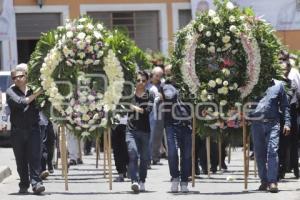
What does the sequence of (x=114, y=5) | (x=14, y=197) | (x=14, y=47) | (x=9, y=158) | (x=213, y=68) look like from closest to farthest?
(x=14, y=197)
(x=213, y=68)
(x=9, y=158)
(x=14, y=47)
(x=114, y=5)

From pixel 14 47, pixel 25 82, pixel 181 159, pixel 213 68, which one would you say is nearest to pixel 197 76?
pixel 213 68

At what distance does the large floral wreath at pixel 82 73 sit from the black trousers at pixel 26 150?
0.67 m

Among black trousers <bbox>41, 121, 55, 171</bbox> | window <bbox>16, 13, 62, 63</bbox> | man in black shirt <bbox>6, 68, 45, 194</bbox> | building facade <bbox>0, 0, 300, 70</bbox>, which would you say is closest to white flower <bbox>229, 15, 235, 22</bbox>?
man in black shirt <bbox>6, 68, 45, 194</bbox>

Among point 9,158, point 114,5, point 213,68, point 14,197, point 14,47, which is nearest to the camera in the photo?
point 14,197

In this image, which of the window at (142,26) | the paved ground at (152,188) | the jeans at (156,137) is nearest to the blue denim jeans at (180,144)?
the paved ground at (152,188)

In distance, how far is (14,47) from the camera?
3444 centimetres

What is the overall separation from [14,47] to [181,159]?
1898 cm

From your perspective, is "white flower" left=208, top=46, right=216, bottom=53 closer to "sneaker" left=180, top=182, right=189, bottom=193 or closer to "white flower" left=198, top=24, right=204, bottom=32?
"white flower" left=198, top=24, right=204, bottom=32

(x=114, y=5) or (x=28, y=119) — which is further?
(x=114, y=5)

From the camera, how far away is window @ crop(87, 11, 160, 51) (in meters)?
37.5

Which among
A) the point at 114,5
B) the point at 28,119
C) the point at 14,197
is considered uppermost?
the point at 114,5

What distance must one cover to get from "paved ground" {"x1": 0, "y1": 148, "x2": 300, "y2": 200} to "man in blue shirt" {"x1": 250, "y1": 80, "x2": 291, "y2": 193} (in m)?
0.35

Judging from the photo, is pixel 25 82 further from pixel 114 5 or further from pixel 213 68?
pixel 114 5

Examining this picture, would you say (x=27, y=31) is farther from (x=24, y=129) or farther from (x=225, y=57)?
(x=225, y=57)
